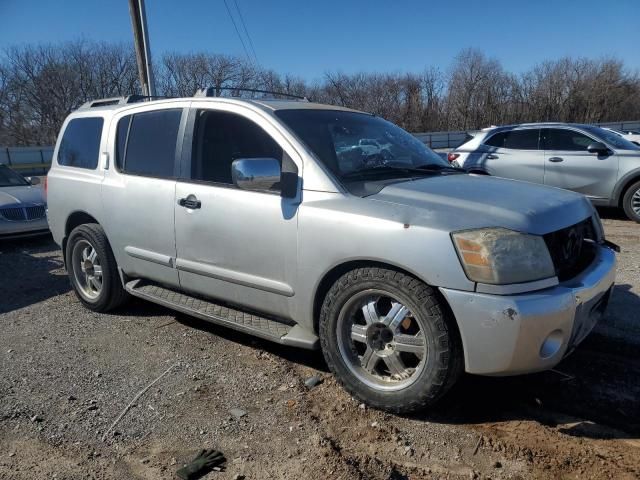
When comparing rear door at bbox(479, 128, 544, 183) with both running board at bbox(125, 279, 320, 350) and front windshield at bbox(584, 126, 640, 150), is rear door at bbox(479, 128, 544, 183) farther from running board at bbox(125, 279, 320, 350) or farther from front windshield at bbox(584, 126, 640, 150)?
running board at bbox(125, 279, 320, 350)

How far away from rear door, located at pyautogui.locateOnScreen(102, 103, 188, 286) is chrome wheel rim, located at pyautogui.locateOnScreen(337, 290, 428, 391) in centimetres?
161

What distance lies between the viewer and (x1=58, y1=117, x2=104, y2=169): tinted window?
4856 millimetres

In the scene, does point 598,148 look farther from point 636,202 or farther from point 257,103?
point 257,103

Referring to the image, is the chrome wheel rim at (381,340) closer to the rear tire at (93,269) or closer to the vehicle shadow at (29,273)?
the rear tire at (93,269)

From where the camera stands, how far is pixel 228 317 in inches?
147

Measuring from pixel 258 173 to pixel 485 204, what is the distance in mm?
1357

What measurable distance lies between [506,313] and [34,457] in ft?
8.29

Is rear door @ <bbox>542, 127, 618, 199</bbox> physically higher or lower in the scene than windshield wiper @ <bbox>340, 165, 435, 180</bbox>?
lower

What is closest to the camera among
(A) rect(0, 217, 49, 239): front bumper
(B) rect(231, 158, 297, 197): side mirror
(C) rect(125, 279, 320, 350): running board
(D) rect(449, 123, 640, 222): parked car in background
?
(B) rect(231, 158, 297, 197): side mirror

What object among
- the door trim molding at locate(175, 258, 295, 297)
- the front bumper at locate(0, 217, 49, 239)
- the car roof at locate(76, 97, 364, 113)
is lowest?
the front bumper at locate(0, 217, 49, 239)

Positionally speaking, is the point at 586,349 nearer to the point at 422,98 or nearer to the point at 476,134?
the point at 476,134

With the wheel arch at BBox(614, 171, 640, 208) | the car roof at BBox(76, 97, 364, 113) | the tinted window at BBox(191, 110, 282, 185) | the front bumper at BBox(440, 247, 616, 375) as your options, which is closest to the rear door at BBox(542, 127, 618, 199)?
the wheel arch at BBox(614, 171, 640, 208)

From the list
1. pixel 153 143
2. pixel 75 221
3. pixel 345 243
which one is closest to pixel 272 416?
pixel 345 243

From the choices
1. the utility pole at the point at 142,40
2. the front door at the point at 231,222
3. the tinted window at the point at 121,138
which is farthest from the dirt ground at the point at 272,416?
the utility pole at the point at 142,40
